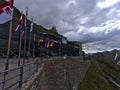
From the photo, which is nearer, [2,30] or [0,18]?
[0,18]

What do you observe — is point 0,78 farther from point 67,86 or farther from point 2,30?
point 2,30

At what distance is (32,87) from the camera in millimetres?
16969

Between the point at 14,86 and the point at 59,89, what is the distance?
61.7 ft

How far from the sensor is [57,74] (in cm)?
3419

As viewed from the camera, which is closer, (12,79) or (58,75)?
(12,79)

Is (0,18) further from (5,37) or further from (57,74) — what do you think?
(5,37)

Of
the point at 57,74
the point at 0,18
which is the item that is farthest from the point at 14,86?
the point at 57,74

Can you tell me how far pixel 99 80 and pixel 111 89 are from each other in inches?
180

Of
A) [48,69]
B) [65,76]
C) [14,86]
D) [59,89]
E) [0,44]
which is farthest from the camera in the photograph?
[0,44]

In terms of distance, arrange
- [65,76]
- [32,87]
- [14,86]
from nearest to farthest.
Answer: [14,86] → [32,87] → [65,76]

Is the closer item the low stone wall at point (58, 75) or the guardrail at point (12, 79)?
the guardrail at point (12, 79)

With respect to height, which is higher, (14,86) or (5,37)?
(5,37)

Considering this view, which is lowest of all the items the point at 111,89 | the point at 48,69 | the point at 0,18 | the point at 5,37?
the point at 111,89

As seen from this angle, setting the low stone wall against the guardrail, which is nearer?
the guardrail
